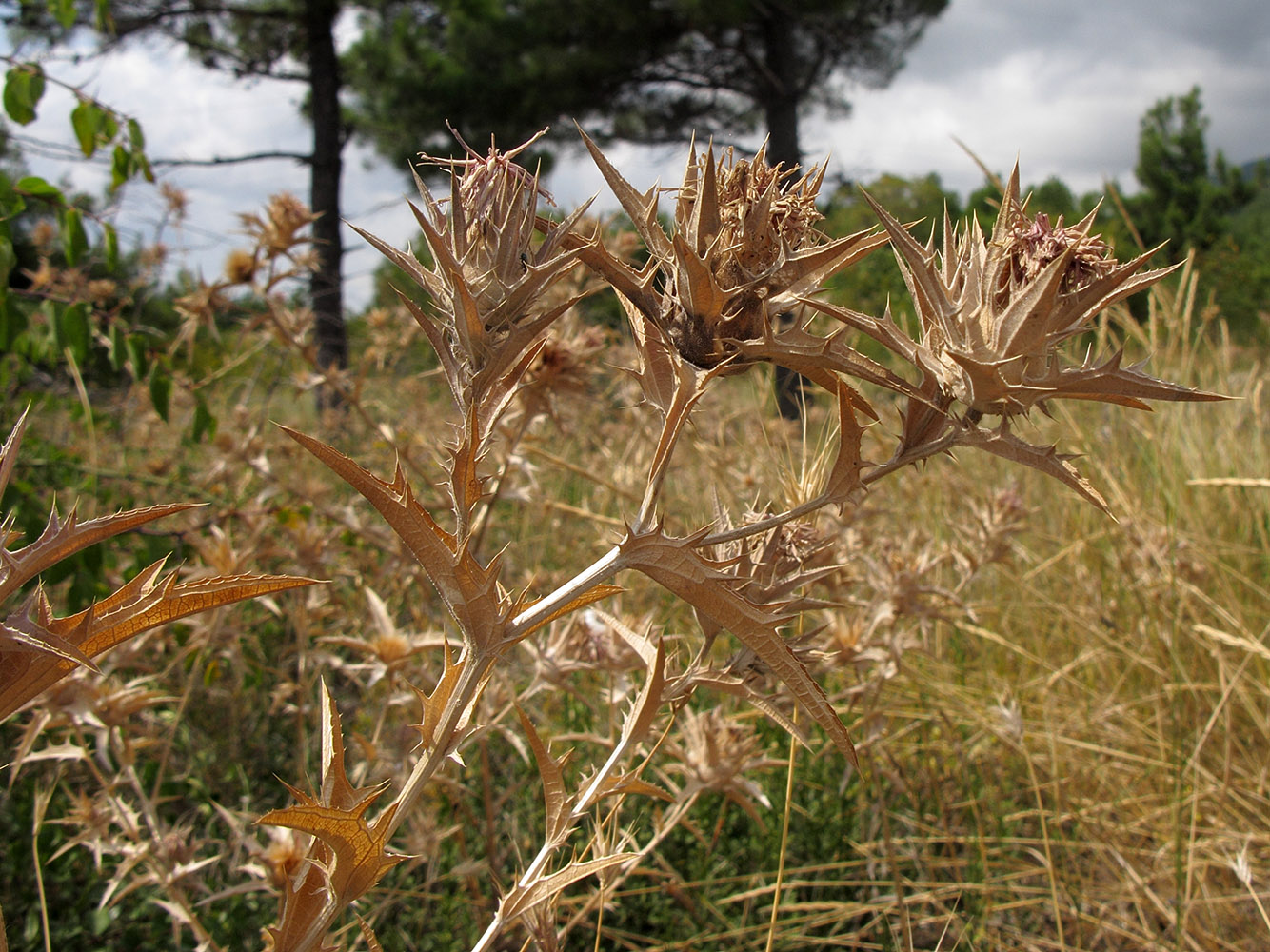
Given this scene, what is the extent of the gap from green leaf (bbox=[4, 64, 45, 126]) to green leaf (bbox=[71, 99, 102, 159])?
6 cm

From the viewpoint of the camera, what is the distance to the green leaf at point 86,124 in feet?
5.08

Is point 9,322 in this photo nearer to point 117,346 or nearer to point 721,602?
point 117,346

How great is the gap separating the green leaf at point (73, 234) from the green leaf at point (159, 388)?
260mm

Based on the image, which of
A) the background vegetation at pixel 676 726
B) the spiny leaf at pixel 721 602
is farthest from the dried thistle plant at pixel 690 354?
the background vegetation at pixel 676 726

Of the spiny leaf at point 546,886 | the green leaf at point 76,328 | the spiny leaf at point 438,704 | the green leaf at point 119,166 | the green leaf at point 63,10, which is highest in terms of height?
the green leaf at point 63,10

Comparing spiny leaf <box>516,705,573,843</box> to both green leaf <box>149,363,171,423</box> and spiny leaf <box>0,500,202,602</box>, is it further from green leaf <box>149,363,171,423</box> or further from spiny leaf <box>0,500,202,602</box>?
green leaf <box>149,363,171,423</box>

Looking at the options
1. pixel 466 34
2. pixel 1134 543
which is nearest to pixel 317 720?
pixel 1134 543

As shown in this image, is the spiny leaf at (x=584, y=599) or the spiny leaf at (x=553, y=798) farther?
the spiny leaf at (x=553, y=798)

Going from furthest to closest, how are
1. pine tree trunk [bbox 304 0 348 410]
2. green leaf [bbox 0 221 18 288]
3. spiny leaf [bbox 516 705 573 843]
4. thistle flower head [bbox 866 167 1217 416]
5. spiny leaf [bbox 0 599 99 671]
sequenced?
1. pine tree trunk [bbox 304 0 348 410]
2. green leaf [bbox 0 221 18 288]
3. spiny leaf [bbox 516 705 573 843]
4. thistle flower head [bbox 866 167 1217 416]
5. spiny leaf [bbox 0 599 99 671]

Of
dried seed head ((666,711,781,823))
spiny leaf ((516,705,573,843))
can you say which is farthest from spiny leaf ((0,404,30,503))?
dried seed head ((666,711,781,823))

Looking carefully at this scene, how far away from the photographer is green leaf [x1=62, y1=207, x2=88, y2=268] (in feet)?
4.90

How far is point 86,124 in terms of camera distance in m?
1.55

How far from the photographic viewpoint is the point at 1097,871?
1.66 metres

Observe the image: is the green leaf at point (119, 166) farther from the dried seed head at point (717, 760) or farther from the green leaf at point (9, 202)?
the dried seed head at point (717, 760)
